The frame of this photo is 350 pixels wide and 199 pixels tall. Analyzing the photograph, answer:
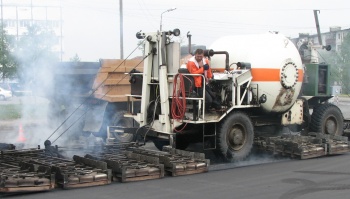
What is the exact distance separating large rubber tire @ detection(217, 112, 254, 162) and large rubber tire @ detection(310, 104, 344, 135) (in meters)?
2.72

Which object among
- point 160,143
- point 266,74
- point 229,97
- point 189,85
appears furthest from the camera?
point 160,143

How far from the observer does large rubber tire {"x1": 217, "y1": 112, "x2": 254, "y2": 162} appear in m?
10.0

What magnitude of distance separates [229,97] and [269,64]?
121cm

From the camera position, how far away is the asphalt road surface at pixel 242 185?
7.24m

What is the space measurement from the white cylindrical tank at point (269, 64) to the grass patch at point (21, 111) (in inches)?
209

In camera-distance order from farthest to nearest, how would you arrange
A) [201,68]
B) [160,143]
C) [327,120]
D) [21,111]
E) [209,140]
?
[21,111]
[327,120]
[160,143]
[209,140]
[201,68]

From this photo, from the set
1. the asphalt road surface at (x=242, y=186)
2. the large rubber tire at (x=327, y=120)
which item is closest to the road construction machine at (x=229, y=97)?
the large rubber tire at (x=327, y=120)

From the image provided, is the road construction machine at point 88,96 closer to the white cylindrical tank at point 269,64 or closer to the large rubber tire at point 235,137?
the white cylindrical tank at point 269,64

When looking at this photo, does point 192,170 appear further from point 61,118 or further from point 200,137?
point 61,118

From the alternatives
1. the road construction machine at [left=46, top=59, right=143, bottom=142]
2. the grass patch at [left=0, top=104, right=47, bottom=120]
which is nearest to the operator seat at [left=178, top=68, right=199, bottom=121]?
the road construction machine at [left=46, top=59, right=143, bottom=142]

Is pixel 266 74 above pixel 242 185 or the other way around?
above

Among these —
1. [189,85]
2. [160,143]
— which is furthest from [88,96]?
[189,85]

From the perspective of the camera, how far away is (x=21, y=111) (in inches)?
587

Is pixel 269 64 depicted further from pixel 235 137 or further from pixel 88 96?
pixel 88 96
